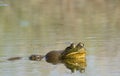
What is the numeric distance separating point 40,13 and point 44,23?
10.6 feet

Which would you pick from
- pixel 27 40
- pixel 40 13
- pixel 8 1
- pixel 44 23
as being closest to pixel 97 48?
pixel 27 40

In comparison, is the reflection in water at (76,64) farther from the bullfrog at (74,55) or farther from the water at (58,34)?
the water at (58,34)

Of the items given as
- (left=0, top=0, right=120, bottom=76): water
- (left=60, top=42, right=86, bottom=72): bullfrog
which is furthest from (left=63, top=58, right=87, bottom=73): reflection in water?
(left=0, top=0, right=120, bottom=76): water

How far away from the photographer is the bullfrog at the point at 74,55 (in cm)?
1304

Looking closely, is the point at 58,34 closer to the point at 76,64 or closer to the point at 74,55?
the point at 74,55

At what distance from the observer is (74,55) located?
→ 13398 millimetres

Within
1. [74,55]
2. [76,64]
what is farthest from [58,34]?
[76,64]

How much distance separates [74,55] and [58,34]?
118 inches

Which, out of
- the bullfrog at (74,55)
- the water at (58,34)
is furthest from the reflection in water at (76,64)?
the water at (58,34)

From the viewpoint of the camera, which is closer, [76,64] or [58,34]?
[76,64]

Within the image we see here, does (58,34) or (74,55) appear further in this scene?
(58,34)

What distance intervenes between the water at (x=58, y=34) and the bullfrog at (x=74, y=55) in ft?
0.54

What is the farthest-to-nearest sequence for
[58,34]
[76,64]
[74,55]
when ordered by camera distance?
[58,34] → [74,55] → [76,64]

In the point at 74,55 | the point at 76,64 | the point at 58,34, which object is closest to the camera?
→ the point at 76,64
